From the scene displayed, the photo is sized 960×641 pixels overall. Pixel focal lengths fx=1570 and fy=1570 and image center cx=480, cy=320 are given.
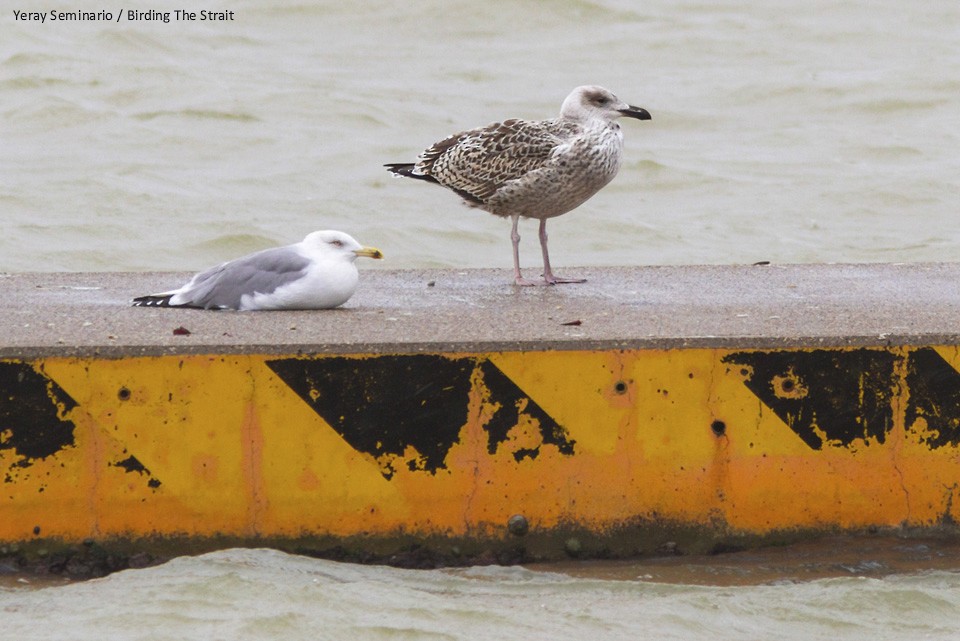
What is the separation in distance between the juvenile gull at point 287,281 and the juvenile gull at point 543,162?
1.19m

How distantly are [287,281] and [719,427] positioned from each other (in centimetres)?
152

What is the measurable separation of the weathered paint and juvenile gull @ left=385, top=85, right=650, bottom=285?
1813 mm

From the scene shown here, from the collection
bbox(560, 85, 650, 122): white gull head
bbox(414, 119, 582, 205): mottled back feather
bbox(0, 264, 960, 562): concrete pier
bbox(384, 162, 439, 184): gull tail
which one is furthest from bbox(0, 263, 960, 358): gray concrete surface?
bbox(560, 85, 650, 122): white gull head

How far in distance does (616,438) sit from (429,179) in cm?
258

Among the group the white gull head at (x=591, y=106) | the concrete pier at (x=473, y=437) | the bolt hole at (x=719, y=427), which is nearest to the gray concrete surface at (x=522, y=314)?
the concrete pier at (x=473, y=437)

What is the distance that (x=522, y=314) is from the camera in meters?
5.02

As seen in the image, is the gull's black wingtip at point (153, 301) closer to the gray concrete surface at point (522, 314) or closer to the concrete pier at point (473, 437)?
the gray concrete surface at point (522, 314)

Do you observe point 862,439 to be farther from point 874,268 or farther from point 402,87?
point 402,87

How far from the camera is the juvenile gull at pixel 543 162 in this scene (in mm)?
6219

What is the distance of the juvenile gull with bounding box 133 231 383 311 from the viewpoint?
509cm

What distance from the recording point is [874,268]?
251 inches

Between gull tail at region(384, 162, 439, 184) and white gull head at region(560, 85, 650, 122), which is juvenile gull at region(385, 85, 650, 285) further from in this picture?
gull tail at region(384, 162, 439, 184)

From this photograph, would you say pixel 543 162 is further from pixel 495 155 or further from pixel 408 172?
pixel 408 172

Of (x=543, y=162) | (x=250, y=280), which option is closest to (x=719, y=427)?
(x=250, y=280)
